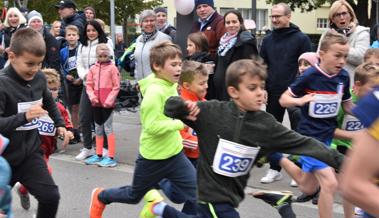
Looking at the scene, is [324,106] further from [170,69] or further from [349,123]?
[170,69]

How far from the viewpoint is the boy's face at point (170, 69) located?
4.37 m

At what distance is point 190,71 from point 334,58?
1.15 metres

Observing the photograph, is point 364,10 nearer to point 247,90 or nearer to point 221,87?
point 221,87

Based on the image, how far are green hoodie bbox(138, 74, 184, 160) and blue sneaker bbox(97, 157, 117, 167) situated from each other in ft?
9.74

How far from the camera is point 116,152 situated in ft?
26.9

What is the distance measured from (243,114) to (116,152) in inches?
196

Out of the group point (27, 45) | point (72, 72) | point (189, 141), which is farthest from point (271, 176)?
point (72, 72)

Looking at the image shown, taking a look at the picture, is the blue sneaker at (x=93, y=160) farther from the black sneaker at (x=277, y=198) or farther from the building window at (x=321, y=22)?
the building window at (x=321, y=22)

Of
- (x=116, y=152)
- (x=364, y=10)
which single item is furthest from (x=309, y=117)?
(x=364, y=10)

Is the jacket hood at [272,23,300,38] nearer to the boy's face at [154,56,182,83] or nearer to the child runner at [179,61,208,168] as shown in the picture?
the child runner at [179,61,208,168]

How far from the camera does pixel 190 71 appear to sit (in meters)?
4.79

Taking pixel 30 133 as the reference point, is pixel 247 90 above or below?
above

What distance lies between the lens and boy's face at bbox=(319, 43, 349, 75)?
4.57 meters

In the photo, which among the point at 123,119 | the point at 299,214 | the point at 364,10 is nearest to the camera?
the point at 299,214
